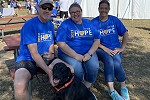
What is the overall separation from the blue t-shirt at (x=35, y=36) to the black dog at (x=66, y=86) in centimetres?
64

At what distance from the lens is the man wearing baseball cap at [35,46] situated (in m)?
2.99

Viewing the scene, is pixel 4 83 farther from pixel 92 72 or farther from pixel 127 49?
pixel 127 49

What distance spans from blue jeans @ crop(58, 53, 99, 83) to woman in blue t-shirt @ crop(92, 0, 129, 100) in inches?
10.2

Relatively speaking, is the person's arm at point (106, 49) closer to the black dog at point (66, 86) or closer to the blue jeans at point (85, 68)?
the blue jeans at point (85, 68)

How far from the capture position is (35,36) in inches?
124

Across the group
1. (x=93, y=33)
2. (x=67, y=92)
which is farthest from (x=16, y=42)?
(x=67, y=92)

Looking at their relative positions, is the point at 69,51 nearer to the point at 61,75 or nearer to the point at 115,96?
the point at 61,75

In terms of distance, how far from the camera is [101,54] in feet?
12.2

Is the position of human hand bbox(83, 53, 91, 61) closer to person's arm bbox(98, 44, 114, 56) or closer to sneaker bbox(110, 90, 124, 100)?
person's arm bbox(98, 44, 114, 56)

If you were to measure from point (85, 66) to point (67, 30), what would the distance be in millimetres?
615

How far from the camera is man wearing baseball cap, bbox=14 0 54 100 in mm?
2990


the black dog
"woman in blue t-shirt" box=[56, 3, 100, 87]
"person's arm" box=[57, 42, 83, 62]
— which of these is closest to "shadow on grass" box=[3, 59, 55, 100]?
"woman in blue t-shirt" box=[56, 3, 100, 87]

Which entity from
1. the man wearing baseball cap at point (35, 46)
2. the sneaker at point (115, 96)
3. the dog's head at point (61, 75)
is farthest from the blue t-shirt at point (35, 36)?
the sneaker at point (115, 96)

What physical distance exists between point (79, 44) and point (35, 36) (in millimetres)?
703
